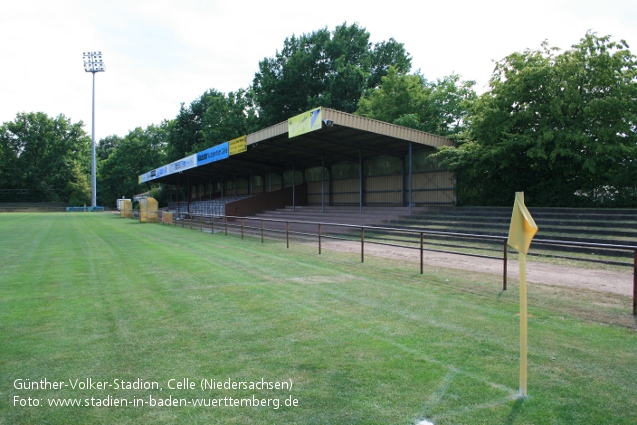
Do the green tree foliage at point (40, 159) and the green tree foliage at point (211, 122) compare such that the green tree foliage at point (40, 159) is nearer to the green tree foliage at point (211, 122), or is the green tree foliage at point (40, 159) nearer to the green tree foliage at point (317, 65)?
the green tree foliage at point (211, 122)

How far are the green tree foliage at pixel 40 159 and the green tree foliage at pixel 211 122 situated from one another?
3310 centimetres

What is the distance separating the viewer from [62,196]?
84.9 m

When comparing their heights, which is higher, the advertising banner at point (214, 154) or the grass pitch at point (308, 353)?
the advertising banner at point (214, 154)

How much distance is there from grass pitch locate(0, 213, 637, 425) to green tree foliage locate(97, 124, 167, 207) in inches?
2918

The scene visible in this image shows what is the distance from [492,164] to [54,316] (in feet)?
57.7

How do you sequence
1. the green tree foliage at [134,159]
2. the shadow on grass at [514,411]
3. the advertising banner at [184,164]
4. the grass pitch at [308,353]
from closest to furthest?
the shadow on grass at [514,411], the grass pitch at [308,353], the advertising banner at [184,164], the green tree foliage at [134,159]

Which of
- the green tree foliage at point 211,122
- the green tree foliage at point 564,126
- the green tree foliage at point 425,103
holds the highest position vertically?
the green tree foliage at point 211,122

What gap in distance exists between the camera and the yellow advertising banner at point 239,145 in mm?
23959

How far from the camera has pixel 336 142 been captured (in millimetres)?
21625

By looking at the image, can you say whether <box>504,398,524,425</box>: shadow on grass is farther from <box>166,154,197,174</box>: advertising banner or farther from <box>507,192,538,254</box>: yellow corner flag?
<box>166,154,197,174</box>: advertising banner

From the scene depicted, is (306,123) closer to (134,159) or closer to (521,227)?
(521,227)

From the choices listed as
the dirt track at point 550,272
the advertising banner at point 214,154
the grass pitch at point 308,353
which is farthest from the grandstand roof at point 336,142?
the grass pitch at point 308,353

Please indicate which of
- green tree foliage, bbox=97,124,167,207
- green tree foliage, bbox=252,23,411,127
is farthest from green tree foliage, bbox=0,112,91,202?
green tree foliage, bbox=252,23,411,127

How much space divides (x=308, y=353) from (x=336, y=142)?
18165 millimetres
